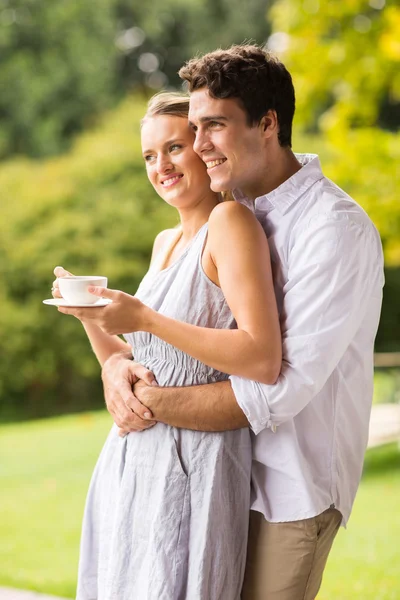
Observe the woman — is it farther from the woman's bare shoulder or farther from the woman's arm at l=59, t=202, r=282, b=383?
the woman's bare shoulder

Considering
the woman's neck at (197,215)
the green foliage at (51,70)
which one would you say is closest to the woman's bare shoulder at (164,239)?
the woman's neck at (197,215)

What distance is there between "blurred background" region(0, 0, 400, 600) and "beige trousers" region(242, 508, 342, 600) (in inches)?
76.6

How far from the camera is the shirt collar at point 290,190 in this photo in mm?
1674

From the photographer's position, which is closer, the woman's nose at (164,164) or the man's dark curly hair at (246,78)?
the man's dark curly hair at (246,78)

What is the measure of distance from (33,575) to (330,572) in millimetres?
1391

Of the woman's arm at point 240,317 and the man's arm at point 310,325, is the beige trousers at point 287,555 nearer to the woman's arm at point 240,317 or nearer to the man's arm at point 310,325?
the man's arm at point 310,325

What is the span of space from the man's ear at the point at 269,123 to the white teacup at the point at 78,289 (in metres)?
0.47

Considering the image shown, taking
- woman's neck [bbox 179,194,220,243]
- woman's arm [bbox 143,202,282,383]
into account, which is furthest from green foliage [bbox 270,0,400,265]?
woman's arm [bbox 143,202,282,383]

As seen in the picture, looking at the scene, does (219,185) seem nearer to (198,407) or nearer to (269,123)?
(269,123)

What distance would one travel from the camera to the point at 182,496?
1639 mm

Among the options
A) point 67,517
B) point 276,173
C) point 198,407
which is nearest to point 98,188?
point 67,517

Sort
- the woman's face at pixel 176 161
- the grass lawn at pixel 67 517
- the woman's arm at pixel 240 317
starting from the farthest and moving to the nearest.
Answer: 1. the grass lawn at pixel 67 517
2. the woman's face at pixel 176 161
3. the woman's arm at pixel 240 317

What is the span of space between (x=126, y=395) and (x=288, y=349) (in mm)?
366

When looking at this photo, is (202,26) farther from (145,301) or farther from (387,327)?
(145,301)
